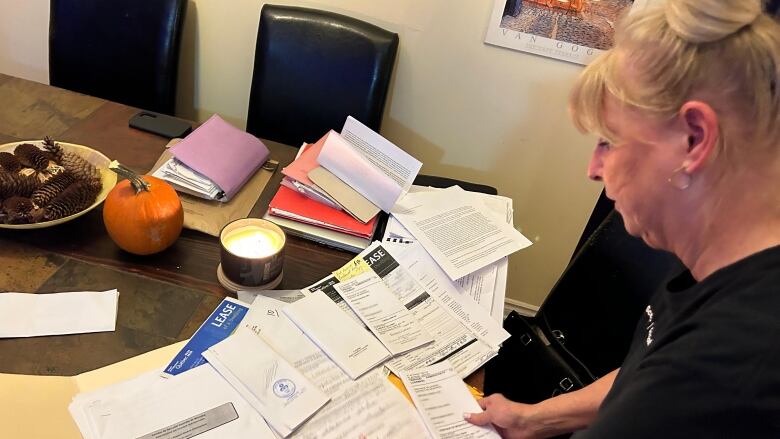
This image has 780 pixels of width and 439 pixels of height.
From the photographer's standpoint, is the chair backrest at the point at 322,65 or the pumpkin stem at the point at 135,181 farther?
the chair backrest at the point at 322,65

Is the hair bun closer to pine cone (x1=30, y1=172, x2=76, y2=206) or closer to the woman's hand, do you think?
the woman's hand

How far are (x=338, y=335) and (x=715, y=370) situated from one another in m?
0.57

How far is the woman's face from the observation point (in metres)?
0.69

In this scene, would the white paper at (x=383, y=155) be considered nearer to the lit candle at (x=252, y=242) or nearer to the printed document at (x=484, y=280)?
the printed document at (x=484, y=280)

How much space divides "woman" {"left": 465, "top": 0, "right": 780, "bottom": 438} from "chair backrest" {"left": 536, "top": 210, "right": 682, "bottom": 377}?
1.58 ft

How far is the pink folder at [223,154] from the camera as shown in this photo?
126 centimetres

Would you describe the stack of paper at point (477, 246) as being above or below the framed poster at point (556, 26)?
below

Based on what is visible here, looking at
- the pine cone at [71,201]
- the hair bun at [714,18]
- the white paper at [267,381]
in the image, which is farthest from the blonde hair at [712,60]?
the pine cone at [71,201]

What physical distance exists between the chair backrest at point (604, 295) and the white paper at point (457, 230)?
17 centimetres

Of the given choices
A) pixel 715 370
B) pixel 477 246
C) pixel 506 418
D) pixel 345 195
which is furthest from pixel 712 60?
pixel 345 195

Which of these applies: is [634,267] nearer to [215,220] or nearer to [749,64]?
[749,64]

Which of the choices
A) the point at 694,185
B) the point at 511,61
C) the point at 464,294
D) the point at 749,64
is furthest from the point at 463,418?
the point at 511,61

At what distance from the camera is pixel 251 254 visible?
3.52ft

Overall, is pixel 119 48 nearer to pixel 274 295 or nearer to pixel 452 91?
pixel 452 91
